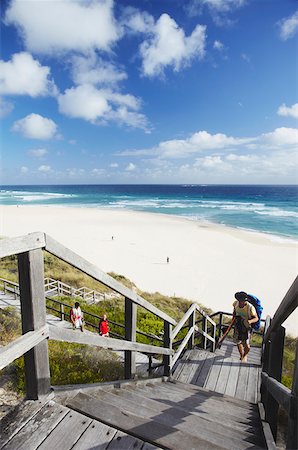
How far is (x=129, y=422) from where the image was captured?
7.04 ft

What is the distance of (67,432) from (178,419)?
114 cm

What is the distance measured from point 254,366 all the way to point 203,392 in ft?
7.09

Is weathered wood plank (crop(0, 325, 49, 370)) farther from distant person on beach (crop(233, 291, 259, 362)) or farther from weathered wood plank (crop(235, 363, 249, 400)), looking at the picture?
distant person on beach (crop(233, 291, 259, 362))

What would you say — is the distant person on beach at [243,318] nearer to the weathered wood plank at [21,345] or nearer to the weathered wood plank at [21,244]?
the weathered wood plank at [21,345]

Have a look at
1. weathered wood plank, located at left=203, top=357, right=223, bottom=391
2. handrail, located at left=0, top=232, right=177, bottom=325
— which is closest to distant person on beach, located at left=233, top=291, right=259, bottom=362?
weathered wood plank, located at left=203, top=357, right=223, bottom=391

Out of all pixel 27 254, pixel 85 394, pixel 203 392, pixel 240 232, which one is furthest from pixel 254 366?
pixel 240 232

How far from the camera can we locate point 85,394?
2453mm

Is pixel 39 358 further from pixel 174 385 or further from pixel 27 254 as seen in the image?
pixel 174 385

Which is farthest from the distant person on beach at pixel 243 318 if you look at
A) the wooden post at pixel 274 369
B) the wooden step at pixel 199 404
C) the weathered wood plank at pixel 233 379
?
the wooden post at pixel 274 369

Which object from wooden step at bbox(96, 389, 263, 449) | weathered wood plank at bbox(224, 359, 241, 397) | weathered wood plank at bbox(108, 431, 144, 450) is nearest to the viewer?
weathered wood plank at bbox(108, 431, 144, 450)

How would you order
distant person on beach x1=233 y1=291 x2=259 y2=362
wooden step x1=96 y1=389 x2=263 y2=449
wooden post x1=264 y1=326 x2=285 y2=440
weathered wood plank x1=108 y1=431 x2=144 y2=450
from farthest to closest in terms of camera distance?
distant person on beach x1=233 y1=291 x2=259 y2=362 → wooden post x1=264 y1=326 x2=285 y2=440 → wooden step x1=96 y1=389 x2=263 y2=449 → weathered wood plank x1=108 y1=431 x2=144 y2=450

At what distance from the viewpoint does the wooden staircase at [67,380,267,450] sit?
2.06m

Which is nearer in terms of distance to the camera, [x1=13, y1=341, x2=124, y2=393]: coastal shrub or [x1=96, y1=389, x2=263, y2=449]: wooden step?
[x1=96, y1=389, x2=263, y2=449]: wooden step

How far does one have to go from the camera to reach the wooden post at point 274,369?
2.46m
